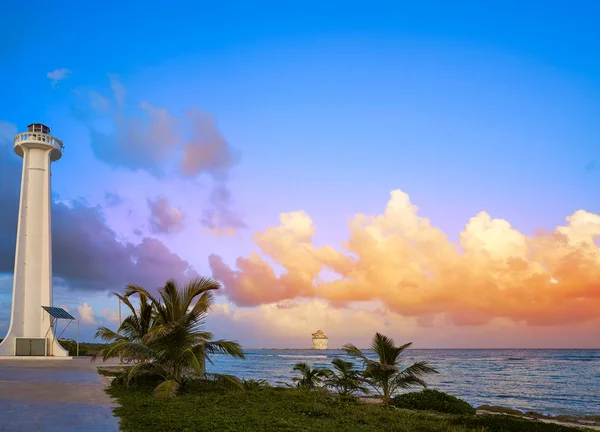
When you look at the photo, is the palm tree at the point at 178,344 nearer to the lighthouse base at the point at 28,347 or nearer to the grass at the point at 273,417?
the grass at the point at 273,417

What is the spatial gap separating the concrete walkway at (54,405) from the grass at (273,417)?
490 millimetres

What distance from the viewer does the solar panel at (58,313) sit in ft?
105

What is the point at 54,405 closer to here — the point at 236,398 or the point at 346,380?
the point at 236,398

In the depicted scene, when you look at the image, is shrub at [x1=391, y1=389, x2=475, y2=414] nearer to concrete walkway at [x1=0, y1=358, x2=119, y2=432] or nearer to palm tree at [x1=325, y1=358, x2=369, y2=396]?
palm tree at [x1=325, y1=358, x2=369, y2=396]

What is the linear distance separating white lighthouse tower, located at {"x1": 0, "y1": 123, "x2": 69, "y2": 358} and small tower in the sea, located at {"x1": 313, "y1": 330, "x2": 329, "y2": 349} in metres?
135

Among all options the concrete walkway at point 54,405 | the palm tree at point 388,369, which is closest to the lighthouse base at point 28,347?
the concrete walkway at point 54,405

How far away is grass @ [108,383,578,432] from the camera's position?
946 centimetres

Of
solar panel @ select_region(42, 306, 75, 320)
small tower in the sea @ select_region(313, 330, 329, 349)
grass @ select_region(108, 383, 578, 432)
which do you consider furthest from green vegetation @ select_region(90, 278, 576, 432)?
small tower in the sea @ select_region(313, 330, 329, 349)

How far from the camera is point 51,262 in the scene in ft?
108

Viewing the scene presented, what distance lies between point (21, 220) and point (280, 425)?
1141 inches

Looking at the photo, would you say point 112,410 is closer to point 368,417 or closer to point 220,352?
point 220,352

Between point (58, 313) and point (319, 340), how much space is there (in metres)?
137

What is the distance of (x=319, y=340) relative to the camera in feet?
537

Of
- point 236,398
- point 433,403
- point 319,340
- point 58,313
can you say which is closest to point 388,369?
point 433,403
